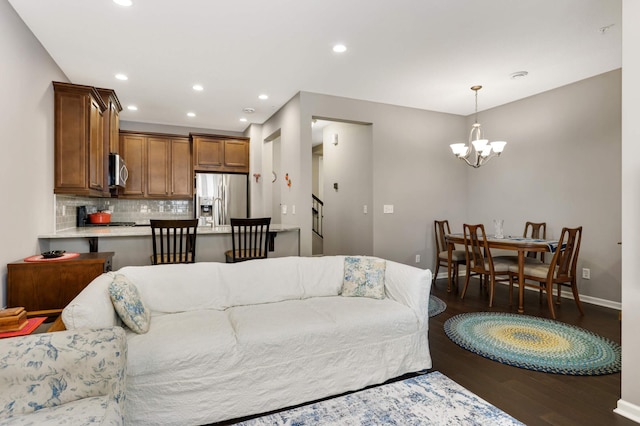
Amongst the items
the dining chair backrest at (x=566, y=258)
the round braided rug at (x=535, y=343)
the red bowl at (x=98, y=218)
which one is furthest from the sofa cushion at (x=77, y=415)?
the red bowl at (x=98, y=218)

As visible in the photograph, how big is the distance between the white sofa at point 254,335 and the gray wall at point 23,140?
113 cm

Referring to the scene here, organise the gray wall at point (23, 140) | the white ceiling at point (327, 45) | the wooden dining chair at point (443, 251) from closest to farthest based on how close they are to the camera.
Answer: the gray wall at point (23, 140) < the white ceiling at point (327, 45) < the wooden dining chair at point (443, 251)

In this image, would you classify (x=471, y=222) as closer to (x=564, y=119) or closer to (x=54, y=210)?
(x=564, y=119)

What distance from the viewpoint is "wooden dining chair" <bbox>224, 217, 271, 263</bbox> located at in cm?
373

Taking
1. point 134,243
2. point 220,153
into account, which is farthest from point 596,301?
point 220,153

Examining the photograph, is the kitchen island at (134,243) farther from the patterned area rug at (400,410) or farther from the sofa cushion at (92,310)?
the patterned area rug at (400,410)

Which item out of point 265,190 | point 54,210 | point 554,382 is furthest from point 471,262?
point 54,210

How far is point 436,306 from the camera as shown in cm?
410

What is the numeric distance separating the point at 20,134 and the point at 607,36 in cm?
518

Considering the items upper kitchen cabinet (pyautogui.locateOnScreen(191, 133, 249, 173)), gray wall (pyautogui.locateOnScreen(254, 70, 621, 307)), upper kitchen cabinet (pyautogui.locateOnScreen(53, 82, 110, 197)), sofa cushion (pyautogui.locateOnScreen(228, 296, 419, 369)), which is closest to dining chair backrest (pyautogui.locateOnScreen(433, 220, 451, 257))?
gray wall (pyautogui.locateOnScreen(254, 70, 621, 307))

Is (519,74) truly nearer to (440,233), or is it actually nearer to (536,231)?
(536,231)

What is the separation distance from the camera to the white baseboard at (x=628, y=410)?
1.92 metres

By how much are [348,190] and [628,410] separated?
14.2 feet

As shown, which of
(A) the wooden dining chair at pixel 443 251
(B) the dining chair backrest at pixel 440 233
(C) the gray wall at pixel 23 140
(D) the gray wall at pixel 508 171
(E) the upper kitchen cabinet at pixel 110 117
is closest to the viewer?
(C) the gray wall at pixel 23 140
